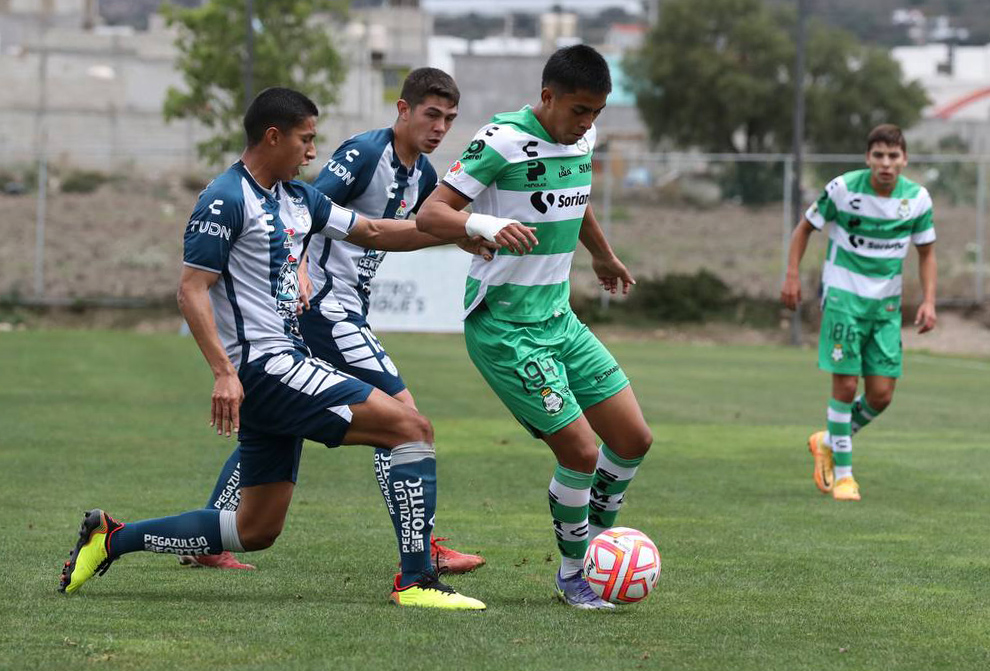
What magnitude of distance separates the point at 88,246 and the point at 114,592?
31.4m

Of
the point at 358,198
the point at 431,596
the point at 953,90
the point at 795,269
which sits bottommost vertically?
the point at 431,596

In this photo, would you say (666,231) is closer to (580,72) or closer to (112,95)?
(580,72)

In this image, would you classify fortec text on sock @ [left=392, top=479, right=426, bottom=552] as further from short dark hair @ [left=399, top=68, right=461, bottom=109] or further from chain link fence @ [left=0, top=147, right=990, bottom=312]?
chain link fence @ [left=0, top=147, right=990, bottom=312]

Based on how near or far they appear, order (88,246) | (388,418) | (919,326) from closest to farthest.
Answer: (388,418), (919,326), (88,246)

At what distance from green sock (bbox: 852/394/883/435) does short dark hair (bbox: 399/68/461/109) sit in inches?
170

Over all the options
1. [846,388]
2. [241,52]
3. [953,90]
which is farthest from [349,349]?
[953,90]

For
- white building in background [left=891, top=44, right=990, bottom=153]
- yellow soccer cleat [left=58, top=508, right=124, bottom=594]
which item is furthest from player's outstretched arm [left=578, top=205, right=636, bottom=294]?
white building in background [left=891, top=44, right=990, bottom=153]

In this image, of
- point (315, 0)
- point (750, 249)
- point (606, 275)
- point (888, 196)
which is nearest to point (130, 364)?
point (888, 196)

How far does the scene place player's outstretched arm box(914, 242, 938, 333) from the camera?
1011 cm

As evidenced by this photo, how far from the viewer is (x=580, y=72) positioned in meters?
6.13

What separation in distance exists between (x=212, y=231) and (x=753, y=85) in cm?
5095

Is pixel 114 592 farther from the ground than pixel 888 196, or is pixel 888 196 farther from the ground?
pixel 888 196

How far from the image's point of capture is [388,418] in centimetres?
596

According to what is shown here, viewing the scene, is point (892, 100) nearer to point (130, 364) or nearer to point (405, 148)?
point (130, 364)
